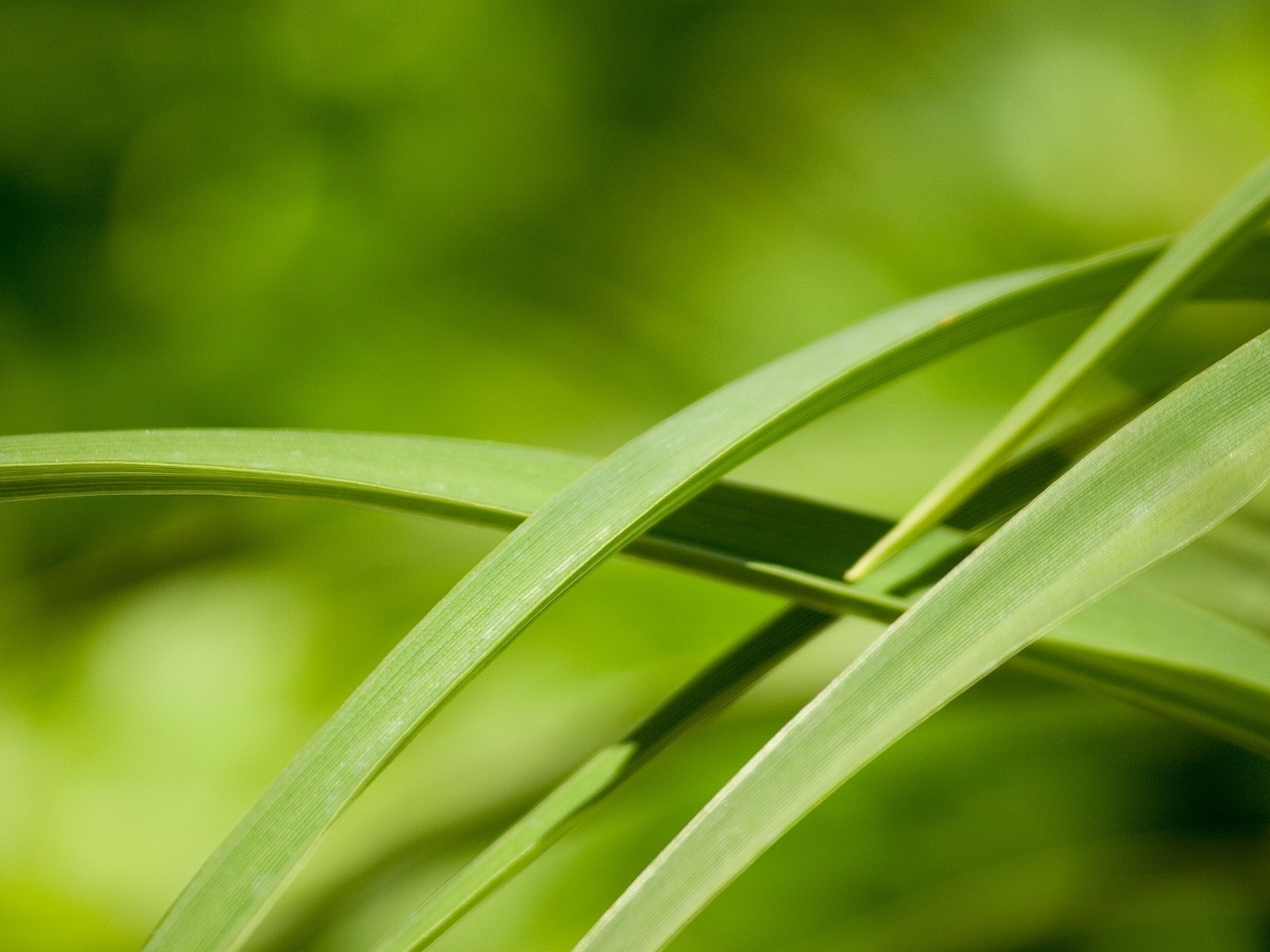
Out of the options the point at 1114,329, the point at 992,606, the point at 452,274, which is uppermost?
the point at 452,274

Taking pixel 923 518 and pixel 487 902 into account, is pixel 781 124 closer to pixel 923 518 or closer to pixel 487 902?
pixel 923 518

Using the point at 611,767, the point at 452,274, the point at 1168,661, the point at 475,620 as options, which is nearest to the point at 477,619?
the point at 475,620

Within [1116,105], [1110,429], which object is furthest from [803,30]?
[1110,429]

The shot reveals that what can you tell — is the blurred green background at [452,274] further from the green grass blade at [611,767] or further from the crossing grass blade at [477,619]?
the crossing grass blade at [477,619]

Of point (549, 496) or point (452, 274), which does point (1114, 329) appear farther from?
point (452, 274)

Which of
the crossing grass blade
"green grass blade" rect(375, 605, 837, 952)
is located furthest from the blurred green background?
the crossing grass blade

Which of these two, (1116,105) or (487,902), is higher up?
(1116,105)
